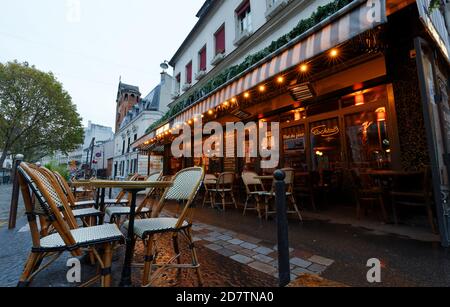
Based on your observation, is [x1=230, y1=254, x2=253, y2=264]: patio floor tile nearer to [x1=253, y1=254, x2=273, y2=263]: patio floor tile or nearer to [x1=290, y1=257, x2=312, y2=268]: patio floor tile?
[x1=253, y1=254, x2=273, y2=263]: patio floor tile

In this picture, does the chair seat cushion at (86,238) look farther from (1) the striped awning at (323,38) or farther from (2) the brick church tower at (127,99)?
(2) the brick church tower at (127,99)

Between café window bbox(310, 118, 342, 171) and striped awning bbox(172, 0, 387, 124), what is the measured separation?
2.79 m

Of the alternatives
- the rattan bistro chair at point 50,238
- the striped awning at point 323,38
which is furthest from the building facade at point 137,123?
the rattan bistro chair at point 50,238

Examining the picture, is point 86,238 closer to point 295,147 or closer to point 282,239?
point 282,239

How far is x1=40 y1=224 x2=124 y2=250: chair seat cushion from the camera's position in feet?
4.15

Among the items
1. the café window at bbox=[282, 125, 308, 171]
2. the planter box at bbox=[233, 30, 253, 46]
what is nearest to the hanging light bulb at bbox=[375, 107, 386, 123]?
the café window at bbox=[282, 125, 308, 171]

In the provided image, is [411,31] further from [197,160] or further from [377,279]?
[197,160]

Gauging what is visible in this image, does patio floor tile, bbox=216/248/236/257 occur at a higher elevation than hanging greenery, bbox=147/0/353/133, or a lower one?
lower

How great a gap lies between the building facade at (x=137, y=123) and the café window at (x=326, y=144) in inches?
505

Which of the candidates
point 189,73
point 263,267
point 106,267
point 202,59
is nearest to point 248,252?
point 263,267

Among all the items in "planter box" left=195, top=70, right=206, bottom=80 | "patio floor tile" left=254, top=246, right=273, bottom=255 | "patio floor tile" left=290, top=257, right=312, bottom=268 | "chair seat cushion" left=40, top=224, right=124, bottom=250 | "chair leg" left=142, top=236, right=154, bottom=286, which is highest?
"planter box" left=195, top=70, right=206, bottom=80

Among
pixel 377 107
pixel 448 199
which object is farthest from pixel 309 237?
pixel 377 107

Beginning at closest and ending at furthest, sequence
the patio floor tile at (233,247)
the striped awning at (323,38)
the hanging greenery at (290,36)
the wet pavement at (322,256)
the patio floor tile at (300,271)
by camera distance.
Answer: the wet pavement at (322,256) → the patio floor tile at (300,271) → the striped awning at (323,38) → the patio floor tile at (233,247) → the hanging greenery at (290,36)

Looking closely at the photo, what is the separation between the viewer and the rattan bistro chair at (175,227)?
1.47 metres
